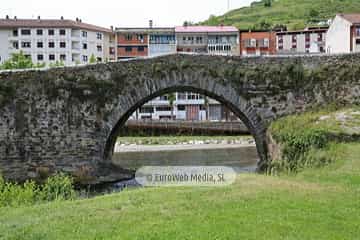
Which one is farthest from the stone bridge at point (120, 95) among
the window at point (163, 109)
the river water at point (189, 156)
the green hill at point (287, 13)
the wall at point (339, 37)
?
the green hill at point (287, 13)

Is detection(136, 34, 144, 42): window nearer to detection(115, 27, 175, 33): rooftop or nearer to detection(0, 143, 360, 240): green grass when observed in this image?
detection(115, 27, 175, 33): rooftop

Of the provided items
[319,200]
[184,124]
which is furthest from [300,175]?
[184,124]

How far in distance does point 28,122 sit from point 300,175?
42.1 feet

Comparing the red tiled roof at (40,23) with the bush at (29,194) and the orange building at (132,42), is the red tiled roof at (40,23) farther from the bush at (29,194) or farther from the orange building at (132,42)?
the bush at (29,194)

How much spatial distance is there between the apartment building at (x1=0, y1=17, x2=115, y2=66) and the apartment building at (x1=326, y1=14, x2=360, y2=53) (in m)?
29.7

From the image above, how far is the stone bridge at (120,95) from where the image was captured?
24.5 metres

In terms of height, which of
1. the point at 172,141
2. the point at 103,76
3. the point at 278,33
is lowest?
the point at 172,141

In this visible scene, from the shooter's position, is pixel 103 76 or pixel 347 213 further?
pixel 103 76

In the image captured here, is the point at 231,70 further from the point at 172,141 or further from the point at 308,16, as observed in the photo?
the point at 308,16

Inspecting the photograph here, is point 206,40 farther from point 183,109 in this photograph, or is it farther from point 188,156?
point 188,156

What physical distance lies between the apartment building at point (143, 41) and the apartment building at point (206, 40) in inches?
53.7

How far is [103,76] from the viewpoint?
24.8m

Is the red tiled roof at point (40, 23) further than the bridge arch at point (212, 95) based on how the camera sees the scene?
Yes

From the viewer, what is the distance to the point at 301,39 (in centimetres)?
10188
